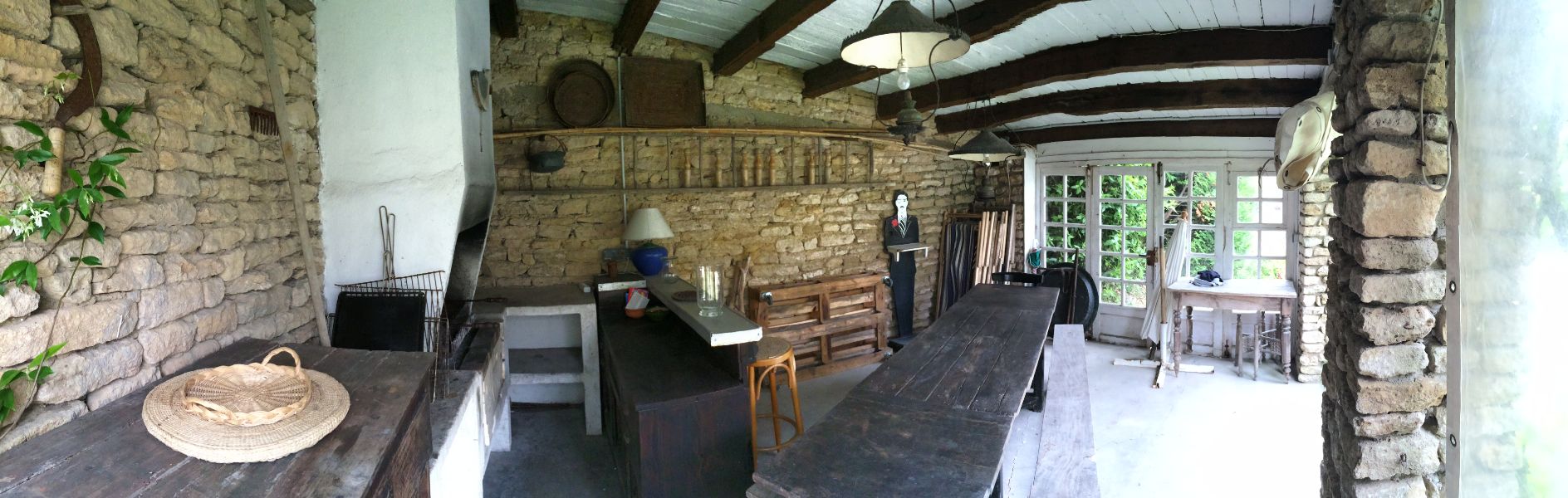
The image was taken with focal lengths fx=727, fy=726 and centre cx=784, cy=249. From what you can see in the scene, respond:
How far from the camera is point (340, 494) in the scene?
1.27m

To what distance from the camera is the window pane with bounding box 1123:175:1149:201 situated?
23.8 ft

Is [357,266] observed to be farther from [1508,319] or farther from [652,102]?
[1508,319]

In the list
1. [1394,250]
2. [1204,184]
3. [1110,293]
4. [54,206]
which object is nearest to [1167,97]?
[1204,184]

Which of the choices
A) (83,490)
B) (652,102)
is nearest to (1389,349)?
(83,490)

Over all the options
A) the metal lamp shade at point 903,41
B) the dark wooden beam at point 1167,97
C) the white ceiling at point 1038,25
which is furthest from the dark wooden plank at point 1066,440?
the dark wooden beam at point 1167,97

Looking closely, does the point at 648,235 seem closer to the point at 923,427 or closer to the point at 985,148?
the point at 985,148

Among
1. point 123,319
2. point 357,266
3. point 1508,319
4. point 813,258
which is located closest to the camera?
point 1508,319

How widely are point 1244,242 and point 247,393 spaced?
24.9 feet

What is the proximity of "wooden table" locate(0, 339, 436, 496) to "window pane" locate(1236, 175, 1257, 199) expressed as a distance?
7.23 meters

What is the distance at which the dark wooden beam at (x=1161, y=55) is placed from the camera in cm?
373

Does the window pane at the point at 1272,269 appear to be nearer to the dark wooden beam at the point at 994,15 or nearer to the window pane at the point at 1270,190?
the window pane at the point at 1270,190

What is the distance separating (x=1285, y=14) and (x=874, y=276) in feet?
13.8

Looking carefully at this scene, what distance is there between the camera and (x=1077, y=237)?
784cm

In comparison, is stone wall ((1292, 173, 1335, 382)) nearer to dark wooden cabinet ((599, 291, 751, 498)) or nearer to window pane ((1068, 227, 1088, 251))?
window pane ((1068, 227, 1088, 251))
